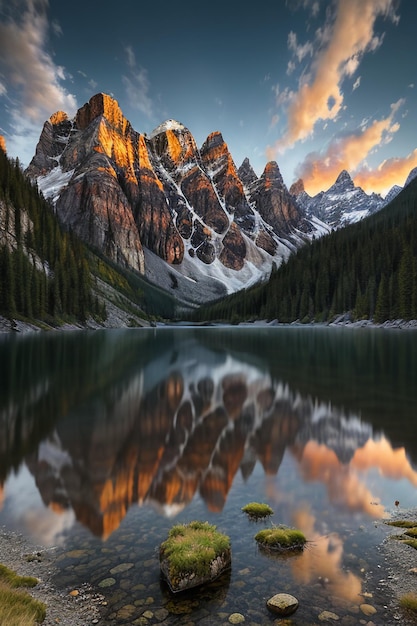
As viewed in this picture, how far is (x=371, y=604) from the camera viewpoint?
527 centimetres

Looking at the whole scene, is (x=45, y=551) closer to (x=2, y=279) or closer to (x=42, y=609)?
(x=42, y=609)

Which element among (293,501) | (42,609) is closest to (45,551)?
(42,609)

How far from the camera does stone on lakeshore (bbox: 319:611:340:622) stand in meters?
4.96

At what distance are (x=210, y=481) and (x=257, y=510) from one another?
5.94 ft

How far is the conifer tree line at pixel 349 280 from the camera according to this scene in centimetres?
9656

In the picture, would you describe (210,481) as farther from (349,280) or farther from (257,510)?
(349,280)

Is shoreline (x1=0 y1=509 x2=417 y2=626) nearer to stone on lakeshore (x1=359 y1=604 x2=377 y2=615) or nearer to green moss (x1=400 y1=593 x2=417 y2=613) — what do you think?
green moss (x1=400 y1=593 x2=417 y2=613)

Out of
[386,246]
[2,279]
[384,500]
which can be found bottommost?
[384,500]

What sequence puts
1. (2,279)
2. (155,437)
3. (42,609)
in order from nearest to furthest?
(42,609) → (155,437) → (2,279)

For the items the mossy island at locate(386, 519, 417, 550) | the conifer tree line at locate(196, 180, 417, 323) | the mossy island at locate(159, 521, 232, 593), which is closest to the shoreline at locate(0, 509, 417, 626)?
the mossy island at locate(386, 519, 417, 550)

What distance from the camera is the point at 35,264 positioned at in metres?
91.5

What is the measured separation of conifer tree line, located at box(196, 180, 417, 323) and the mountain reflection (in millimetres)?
85668

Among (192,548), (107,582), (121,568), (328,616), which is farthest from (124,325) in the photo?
(328,616)

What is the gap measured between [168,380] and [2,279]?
2283 inches
